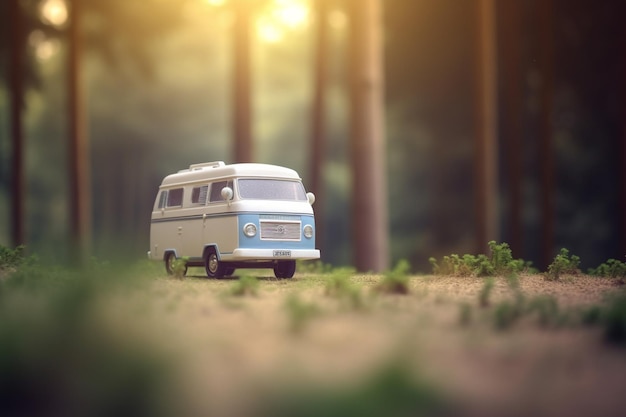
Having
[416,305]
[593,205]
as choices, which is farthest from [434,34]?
[416,305]

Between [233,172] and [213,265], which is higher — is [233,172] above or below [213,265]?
above

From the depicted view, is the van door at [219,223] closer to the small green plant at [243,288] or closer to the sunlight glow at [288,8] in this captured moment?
the small green plant at [243,288]

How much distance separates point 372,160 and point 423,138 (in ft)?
58.6

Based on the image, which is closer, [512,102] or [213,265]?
[213,265]

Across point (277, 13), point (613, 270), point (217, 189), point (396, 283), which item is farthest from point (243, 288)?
point (277, 13)

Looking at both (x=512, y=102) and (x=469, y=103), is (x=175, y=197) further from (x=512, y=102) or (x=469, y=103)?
(x=469, y=103)

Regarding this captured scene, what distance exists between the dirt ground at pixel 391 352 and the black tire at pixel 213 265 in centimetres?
554

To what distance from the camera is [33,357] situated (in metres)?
7.50

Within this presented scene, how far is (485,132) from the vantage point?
27.7 m

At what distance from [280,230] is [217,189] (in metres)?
1.64

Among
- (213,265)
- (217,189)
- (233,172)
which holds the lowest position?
(213,265)

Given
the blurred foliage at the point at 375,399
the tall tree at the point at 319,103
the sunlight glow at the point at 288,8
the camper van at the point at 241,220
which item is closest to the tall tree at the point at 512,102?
the tall tree at the point at 319,103

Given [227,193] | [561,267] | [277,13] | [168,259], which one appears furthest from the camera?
[277,13]

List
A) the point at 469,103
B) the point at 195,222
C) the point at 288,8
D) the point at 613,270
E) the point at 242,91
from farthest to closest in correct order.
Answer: the point at 288,8
the point at 469,103
the point at 242,91
the point at 195,222
the point at 613,270
